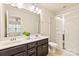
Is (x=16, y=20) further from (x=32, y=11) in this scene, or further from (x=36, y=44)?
(x=36, y=44)

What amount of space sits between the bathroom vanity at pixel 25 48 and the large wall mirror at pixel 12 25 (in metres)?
0.25

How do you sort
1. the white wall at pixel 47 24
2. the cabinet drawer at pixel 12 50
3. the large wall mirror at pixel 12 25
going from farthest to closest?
the white wall at pixel 47 24
the large wall mirror at pixel 12 25
the cabinet drawer at pixel 12 50

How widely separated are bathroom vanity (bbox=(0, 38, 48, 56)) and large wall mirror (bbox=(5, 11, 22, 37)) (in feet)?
0.82

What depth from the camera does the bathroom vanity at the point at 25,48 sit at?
1575mm

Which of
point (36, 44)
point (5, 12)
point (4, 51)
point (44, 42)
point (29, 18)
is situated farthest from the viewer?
point (44, 42)

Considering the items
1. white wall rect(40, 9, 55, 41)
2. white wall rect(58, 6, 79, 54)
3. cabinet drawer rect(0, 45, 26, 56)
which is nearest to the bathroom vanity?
cabinet drawer rect(0, 45, 26, 56)

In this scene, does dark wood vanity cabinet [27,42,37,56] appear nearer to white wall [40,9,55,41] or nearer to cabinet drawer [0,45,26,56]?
cabinet drawer [0,45,26,56]

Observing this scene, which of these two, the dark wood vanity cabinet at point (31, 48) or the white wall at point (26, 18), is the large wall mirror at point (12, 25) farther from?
the dark wood vanity cabinet at point (31, 48)

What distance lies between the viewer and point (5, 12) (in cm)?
201

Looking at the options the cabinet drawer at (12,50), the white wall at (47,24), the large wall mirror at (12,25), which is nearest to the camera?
the cabinet drawer at (12,50)

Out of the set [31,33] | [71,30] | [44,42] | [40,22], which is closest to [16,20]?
[31,33]

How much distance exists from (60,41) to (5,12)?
4.42 feet

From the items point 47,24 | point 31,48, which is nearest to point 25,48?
point 31,48

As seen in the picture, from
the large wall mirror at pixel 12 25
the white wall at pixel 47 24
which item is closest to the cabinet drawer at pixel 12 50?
the large wall mirror at pixel 12 25
